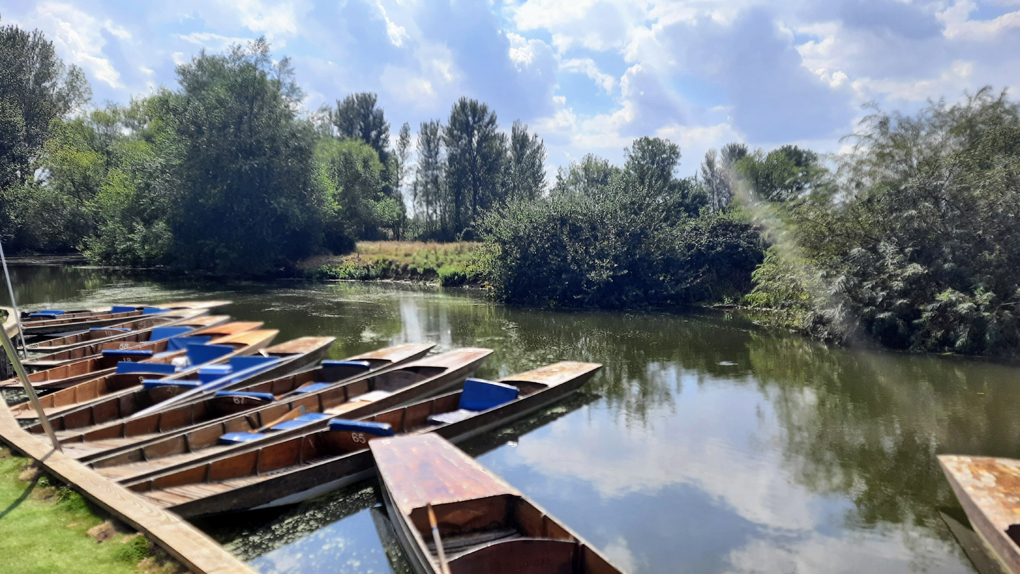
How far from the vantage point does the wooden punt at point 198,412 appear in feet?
20.7

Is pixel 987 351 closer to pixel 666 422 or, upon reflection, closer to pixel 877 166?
pixel 877 166

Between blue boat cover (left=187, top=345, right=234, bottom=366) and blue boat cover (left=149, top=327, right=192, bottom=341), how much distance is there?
2.07 meters

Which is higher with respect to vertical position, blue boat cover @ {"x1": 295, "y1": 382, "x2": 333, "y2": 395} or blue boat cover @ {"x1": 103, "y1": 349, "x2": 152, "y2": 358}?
blue boat cover @ {"x1": 103, "y1": 349, "x2": 152, "y2": 358}

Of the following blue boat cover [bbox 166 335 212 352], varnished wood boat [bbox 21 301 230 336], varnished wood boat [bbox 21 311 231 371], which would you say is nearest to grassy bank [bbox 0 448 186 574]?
varnished wood boat [bbox 21 311 231 371]

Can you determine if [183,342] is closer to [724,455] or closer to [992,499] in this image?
[724,455]

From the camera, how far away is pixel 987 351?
13820 millimetres

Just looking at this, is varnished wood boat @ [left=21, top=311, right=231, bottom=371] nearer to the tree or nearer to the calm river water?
the calm river water

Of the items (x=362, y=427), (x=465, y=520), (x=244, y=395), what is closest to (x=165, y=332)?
(x=244, y=395)

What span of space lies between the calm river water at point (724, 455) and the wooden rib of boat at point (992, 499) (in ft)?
1.45

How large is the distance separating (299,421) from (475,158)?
147ft

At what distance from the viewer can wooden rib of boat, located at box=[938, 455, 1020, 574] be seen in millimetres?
5027

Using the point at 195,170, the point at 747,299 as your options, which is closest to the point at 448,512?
the point at 747,299

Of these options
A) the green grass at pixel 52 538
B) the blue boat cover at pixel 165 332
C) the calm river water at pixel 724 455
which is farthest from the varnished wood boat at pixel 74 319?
the green grass at pixel 52 538

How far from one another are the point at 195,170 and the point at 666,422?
2866cm
